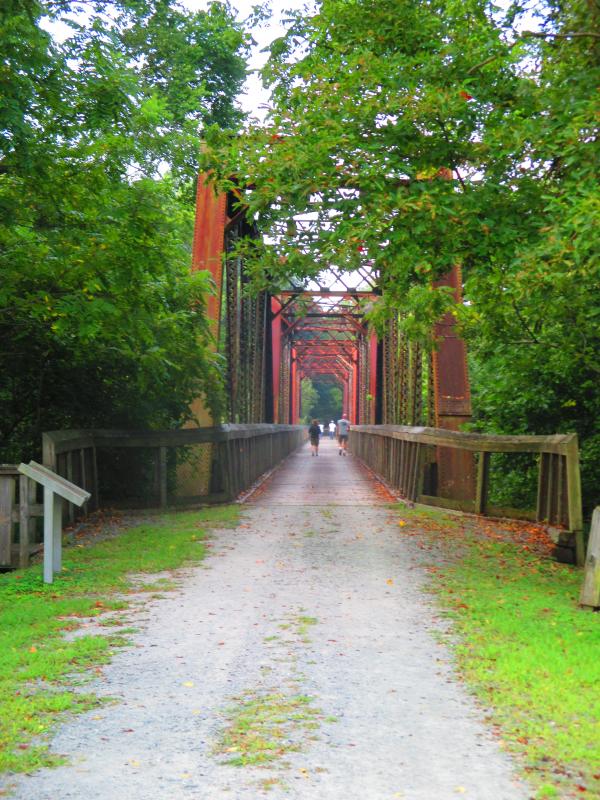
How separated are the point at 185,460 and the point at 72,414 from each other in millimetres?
2323

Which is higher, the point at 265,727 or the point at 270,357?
the point at 270,357

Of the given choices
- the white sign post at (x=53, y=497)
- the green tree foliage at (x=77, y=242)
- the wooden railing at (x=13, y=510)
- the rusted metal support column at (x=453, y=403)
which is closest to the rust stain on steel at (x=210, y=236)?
the green tree foliage at (x=77, y=242)

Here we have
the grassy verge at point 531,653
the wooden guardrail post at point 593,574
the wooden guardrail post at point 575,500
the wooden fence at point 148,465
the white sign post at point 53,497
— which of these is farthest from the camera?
the wooden fence at point 148,465

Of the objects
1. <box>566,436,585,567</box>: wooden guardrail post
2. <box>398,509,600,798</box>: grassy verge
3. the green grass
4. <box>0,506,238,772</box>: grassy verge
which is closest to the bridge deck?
<box>0,506,238,772</box>: grassy verge

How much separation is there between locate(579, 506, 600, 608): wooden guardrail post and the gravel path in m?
1.12

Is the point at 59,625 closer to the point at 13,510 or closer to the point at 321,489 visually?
the point at 13,510

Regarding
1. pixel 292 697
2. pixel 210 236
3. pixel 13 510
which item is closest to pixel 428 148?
pixel 13 510

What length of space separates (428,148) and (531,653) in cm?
540

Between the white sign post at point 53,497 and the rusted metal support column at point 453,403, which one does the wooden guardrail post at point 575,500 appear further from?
the white sign post at point 53,497

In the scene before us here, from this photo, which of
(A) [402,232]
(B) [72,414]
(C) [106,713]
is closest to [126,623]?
(C) [106,713]

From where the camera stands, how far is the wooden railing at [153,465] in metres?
11.9

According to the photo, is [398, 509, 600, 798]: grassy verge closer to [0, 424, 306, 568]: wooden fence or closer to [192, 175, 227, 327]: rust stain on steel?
[0, 424, 306, 568]: wooden fence

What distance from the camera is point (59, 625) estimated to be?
19.8 feet

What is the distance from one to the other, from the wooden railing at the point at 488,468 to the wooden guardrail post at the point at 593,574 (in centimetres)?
239
